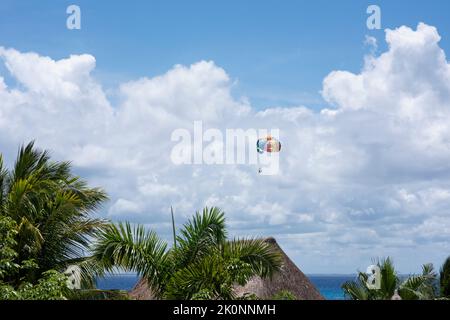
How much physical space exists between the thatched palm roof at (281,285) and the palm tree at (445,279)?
129 inches

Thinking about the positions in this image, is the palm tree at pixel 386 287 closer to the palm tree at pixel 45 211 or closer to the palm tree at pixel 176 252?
the palm tree at pixel 176 252

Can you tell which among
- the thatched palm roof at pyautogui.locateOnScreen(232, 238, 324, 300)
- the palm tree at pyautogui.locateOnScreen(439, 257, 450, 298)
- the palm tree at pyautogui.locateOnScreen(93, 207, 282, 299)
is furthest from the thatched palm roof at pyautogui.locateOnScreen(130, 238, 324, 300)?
the palm tree at pyautogui.locateOnScreen(93, 207, 282, 299)

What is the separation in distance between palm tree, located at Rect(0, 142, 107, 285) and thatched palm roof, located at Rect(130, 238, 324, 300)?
191 inches

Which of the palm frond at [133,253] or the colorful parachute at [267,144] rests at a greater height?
the colorful parachute at [267,144]

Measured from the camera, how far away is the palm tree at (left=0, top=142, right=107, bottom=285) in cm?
1273

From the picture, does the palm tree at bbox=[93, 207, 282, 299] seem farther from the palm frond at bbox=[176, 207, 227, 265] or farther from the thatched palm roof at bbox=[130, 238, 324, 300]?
the thatched palm roof at bbox=[130, 238, 324, 300]

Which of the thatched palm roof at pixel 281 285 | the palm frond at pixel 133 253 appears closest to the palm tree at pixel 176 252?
the palm frond at pixel 133 253

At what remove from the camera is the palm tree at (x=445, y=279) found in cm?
1688

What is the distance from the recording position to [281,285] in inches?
742
